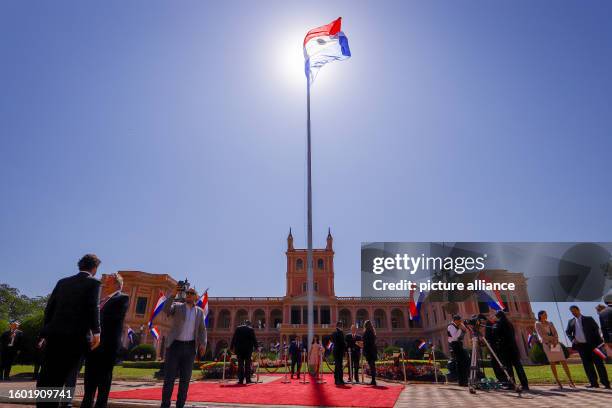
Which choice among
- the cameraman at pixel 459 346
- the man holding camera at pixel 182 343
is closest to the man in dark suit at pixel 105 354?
the man holding camera at pixel 182 343

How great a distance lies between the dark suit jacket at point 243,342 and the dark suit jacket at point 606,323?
27.7 feet

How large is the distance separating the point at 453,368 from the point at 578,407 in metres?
6.17

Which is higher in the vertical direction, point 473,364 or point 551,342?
point 551,342

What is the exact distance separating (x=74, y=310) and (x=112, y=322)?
0.99m

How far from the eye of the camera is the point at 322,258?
193 ft

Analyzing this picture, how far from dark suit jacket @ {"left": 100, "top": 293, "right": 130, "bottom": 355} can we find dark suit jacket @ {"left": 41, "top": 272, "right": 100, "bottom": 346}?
735 millimetres

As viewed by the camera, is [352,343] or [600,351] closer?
[600,351]

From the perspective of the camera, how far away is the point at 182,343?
16.2ft

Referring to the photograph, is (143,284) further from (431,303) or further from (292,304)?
(431,303)

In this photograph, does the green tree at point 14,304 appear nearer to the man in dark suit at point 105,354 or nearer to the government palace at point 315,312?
the government palace at point 315,312

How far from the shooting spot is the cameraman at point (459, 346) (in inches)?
353

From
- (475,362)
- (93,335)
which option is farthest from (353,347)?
(93,335)

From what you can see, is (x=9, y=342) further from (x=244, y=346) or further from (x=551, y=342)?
(x=551, y=342)

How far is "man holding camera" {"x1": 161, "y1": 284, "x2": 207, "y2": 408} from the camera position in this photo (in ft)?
15.4
